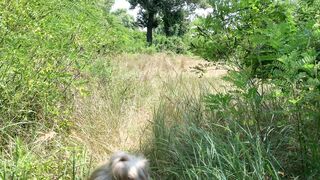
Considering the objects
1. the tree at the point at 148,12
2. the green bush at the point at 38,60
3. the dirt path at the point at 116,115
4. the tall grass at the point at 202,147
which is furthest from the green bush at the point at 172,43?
the tall grass at the point at 202,147

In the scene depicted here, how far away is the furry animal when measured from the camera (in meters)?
2.48

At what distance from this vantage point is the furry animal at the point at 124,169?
2.48 m

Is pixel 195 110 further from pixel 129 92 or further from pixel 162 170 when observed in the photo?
pixel 129 92

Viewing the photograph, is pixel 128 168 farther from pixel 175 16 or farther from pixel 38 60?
pixel 175 16

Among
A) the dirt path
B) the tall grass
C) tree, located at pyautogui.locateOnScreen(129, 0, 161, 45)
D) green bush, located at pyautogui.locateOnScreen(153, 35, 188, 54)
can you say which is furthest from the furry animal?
tree, located at pyautogui.locateOnScreen(129, 0, 161, 45)

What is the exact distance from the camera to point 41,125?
14.8ft

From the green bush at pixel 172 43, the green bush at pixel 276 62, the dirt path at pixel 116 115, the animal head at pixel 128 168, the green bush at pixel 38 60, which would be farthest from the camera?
the green bush at pixel 172 43

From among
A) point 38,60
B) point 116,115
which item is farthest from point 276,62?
→ point 116,115

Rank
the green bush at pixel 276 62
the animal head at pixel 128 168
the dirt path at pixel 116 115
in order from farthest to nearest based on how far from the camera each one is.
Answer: the dirt path at pixel 116 115 < the green bush at pixel 276 62 < the animal head at pixel 128 168

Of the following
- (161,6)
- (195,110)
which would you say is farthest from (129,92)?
(161,6)

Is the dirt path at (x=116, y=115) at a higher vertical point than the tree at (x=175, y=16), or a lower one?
lower

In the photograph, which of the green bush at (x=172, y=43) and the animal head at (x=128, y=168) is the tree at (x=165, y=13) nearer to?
the green bush at (x=172, y=43)

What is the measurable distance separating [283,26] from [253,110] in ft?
2.77

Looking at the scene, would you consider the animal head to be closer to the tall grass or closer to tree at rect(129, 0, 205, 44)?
the tall grass
